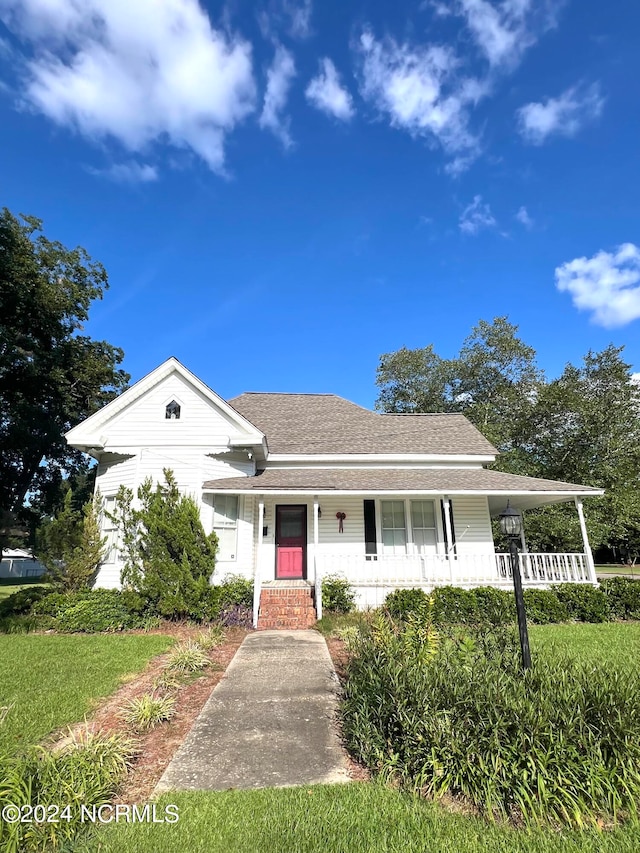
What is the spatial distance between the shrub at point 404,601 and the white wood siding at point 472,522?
12.2ft

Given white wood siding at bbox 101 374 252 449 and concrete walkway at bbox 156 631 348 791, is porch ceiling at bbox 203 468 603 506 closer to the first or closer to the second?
white wood siding at bbox 101 374 252 449

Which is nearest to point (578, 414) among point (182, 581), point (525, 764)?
point (182, 581)

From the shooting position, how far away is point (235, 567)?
41.2 feet

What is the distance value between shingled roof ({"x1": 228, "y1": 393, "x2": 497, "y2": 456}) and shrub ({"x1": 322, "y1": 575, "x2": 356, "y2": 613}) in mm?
5114

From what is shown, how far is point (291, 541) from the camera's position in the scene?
13.7 m

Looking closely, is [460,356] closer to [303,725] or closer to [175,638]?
[175,638]

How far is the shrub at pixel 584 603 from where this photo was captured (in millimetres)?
11000

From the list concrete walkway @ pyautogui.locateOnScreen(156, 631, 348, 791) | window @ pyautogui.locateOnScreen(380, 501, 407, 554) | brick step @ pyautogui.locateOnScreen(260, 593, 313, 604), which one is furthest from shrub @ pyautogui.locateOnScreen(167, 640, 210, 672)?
window @ pyautogui.locateOnScreen(380, 501, 407, 554)

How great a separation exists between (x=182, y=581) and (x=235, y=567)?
183 cm

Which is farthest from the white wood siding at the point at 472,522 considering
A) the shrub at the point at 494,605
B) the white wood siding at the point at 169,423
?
the white wood siding at the point at 169,423

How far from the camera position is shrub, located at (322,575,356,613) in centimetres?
1130

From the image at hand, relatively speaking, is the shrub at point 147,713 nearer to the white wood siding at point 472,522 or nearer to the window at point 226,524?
the window at point 226,524

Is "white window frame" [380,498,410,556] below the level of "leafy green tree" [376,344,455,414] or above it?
below

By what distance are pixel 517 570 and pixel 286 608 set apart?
731cm
